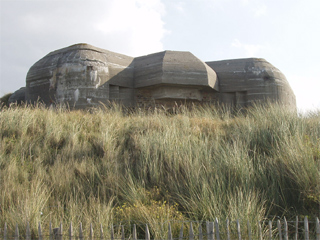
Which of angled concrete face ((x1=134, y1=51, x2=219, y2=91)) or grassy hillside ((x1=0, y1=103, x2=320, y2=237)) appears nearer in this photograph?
grassy hillside ((x1=0, y1=103, x2=320, y2=237))

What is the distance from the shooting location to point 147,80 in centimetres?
1109

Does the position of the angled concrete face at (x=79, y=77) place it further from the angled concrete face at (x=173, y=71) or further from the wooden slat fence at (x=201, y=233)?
the wooden slat fence at (x=201, y=233)

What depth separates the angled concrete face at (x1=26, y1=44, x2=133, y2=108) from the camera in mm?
10336

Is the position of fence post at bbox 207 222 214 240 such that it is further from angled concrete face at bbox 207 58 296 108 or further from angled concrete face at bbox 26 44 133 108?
angled concrete face at bbox 207 58 296 108

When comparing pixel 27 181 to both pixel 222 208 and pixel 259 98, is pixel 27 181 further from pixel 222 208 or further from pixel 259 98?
pixel 259 98

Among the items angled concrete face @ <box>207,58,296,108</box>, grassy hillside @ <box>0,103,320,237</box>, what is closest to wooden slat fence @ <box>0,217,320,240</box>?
grassy hillside @ <box>0,103,320,237</box>

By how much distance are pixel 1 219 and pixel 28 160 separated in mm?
1962

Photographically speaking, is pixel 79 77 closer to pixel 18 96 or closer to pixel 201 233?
pixel 18 96

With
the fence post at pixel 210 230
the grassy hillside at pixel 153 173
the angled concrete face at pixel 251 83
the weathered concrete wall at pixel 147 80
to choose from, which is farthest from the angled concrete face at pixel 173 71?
the fence post at pixel 210 230

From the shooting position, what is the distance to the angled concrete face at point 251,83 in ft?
37.9

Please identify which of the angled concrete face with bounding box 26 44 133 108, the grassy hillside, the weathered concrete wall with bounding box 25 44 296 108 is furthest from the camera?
the weathered concrete wall with bounding box 25 44 296 108

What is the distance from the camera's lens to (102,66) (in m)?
10.7

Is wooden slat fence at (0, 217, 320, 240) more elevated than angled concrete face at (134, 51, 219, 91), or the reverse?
angled concrete face at (134, 51, 219, 91)

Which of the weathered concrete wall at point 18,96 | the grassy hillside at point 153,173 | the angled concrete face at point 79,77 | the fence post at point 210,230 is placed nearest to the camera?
the fence post at point 210,230
